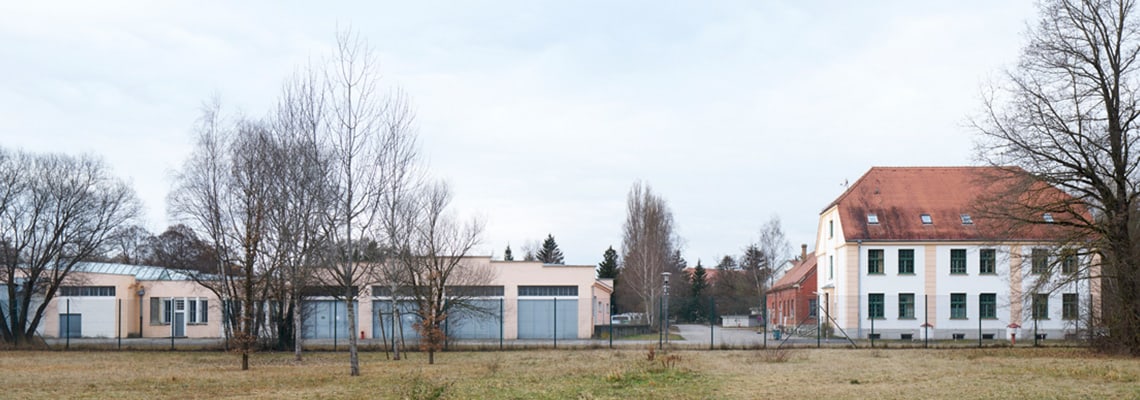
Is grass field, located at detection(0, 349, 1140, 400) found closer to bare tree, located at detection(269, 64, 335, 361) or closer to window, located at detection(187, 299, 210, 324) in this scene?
bare tree, located at detection(269, 64, 335, 361)

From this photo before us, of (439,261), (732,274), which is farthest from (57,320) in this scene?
(732,274)

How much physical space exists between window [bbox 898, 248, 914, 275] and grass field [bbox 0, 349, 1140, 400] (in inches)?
653

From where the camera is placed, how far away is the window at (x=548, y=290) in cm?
4450

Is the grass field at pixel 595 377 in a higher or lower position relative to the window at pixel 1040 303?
lower

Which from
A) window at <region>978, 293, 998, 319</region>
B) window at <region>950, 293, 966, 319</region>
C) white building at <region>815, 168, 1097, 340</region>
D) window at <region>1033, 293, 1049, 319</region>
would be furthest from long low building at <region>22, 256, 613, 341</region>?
window at <region>1033, 293, 1049, 319</region>

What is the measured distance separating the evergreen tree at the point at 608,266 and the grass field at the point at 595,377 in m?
58.7

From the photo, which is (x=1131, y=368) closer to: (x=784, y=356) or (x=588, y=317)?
(x=784, y=356)

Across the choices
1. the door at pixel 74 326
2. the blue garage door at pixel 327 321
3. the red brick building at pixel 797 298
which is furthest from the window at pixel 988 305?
the door at pixel 74 326

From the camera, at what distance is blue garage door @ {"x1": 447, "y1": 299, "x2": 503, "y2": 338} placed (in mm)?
38281

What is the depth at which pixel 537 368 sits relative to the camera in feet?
75.6

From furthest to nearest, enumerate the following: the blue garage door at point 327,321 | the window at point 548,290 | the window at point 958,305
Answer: the window at point 958,305
the window at point 548,290
the blue garage door at point 327,321

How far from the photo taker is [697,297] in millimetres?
82625

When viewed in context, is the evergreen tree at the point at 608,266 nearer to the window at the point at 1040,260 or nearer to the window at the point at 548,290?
the window at the point at 548,290

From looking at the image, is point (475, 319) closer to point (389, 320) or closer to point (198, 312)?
point (389, 320)
